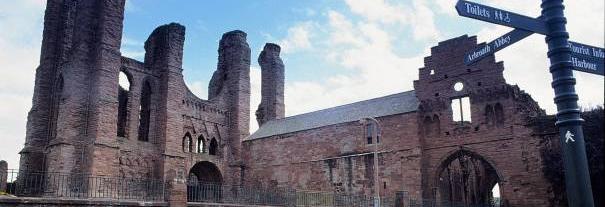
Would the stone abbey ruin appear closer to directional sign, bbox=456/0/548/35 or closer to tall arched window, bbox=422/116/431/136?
tall arched window, bbox=422/116/431/136

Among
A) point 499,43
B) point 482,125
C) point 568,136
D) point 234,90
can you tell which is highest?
point 234,90

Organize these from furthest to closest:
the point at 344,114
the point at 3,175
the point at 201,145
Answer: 1. the point at 201,145
2. the point at 344,114
3. the point at 3,175

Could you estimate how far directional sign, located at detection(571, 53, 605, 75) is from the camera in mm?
6172

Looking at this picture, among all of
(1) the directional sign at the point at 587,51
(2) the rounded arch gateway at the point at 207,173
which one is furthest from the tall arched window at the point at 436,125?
(1) the directional sign at the point at 587,51

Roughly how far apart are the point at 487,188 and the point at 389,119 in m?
11.4

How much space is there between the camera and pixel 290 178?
112 ft

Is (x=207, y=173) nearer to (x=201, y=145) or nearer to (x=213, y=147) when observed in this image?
(x=213, y=147)

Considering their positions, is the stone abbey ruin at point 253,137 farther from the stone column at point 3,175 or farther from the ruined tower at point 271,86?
the ruined tower at point 271,86

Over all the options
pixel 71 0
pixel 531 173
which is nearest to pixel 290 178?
pixel 531 173

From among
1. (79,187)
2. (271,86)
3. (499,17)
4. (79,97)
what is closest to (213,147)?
(271,86)

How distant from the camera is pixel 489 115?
27.1 meters

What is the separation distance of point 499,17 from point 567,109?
136 cm

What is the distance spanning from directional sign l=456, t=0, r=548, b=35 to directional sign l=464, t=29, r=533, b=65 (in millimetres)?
137

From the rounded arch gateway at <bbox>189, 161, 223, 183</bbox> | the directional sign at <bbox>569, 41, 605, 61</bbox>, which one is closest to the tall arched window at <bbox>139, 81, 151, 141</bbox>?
the rounded arch gateway at <bbox>189, 161, 223, 183</bbox>
